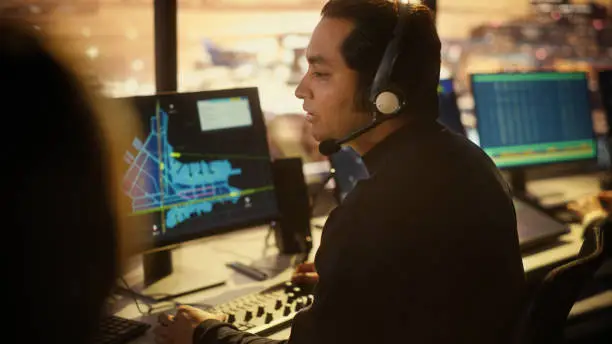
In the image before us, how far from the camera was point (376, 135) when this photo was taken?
4.44 ft

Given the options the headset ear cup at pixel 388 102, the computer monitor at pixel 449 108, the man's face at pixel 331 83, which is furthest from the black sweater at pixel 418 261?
the computer monitor at pixel 449 108

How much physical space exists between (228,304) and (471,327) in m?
0.61

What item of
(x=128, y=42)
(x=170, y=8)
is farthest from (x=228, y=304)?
(x=128, y=42)

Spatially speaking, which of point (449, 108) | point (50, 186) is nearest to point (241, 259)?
point (449, 108)

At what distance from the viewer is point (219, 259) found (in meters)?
1.92

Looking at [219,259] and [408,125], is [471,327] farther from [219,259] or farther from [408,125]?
[219,259]

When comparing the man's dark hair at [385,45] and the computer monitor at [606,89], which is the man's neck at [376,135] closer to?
the man's dark hair at [385,45]

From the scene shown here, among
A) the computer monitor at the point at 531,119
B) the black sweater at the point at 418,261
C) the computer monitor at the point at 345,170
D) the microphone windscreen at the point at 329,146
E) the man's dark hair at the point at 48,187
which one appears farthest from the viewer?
the computer monitor at the point at 531,119

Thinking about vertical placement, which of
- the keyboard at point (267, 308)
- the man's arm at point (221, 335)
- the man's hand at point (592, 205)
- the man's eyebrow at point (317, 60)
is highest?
the man's eyebrow at point (317, 60)

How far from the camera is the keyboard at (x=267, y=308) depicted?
1.40m

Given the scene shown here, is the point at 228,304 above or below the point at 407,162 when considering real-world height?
below

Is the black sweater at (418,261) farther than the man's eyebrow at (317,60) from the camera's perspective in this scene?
No

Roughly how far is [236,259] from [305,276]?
14.9 inches

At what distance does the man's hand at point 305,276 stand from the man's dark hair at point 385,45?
1.59 ft
